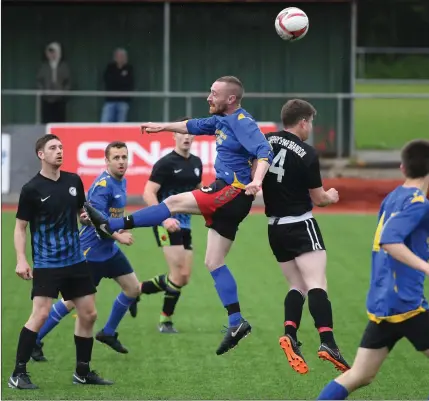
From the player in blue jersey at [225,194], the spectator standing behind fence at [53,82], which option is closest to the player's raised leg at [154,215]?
the player in blue jersey at [225,194]

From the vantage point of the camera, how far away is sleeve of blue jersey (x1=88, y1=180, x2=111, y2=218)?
11.3m

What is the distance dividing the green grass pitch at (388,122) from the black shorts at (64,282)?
17.2 metres

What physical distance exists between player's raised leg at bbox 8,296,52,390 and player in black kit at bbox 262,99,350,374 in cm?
223

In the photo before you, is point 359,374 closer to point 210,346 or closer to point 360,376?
point 360,376

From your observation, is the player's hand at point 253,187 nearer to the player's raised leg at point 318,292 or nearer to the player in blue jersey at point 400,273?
the player's raised leg at point 318,292

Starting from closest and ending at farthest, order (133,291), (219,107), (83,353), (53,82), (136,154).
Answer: (219,107) < (83,353) < (133,291) < (136,154) < (53,82)

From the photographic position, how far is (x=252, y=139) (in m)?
9.51

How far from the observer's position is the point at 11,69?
28.5 metres

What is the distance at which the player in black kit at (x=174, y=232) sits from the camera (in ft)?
43.8

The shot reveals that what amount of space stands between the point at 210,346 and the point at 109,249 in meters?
1.80

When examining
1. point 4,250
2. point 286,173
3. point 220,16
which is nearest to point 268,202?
point 286,173

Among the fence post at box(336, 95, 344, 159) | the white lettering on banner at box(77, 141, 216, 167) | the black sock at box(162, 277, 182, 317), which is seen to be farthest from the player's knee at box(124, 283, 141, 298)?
the fence post at box(336, 95, 344, 159)

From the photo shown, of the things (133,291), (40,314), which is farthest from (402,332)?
(133,291)

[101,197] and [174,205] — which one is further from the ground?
[174,205]
